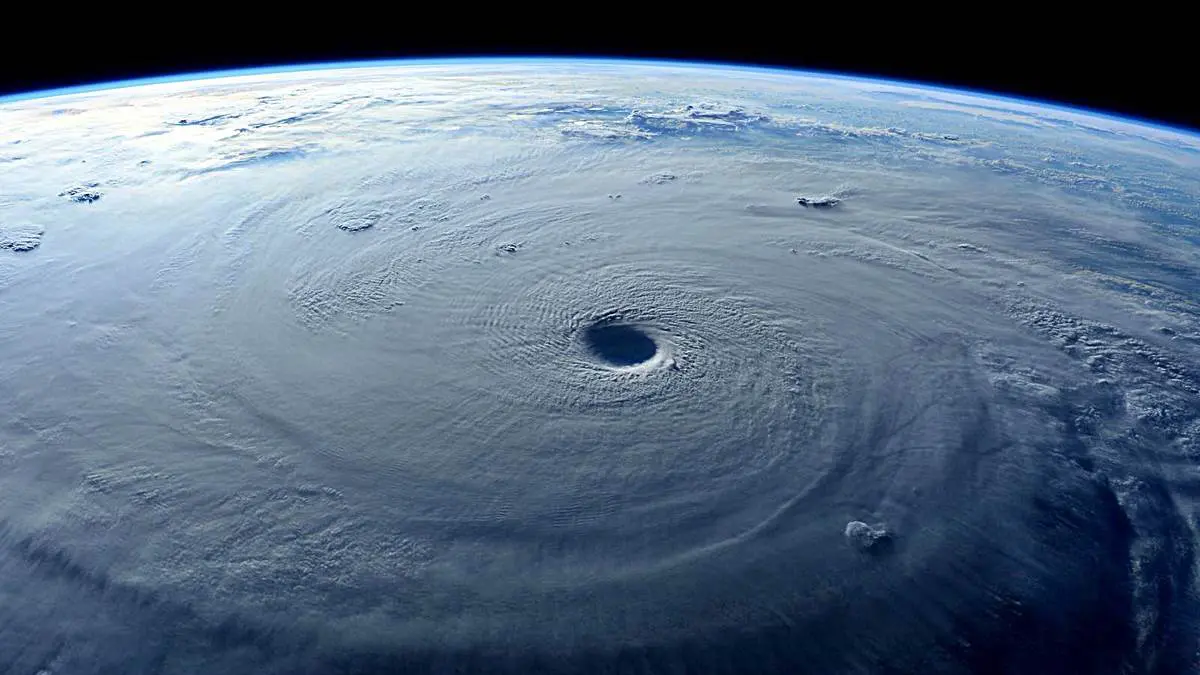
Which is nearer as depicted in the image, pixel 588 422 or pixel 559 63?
pixel 588 422

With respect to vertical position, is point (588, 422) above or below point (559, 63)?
below

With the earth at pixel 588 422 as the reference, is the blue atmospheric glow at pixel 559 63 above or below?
above

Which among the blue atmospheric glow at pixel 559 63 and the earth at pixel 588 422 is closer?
the earth at pixel 588 422

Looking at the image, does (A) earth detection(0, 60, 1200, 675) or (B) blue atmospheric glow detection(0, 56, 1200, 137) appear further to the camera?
(B) blue atmospheric glow detection(0, 56, 1200, 137)

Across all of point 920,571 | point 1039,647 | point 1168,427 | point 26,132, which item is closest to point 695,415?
point 920,571

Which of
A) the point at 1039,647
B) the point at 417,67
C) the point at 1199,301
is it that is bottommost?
the point at 1039,647

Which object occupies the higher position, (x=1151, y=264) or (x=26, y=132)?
(x=26, y=132)

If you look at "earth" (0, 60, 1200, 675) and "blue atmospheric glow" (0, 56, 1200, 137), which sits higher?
"blue atmospheric glow" (0, 56, 1200, 137)

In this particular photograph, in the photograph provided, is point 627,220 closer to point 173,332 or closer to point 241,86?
point 173,332
